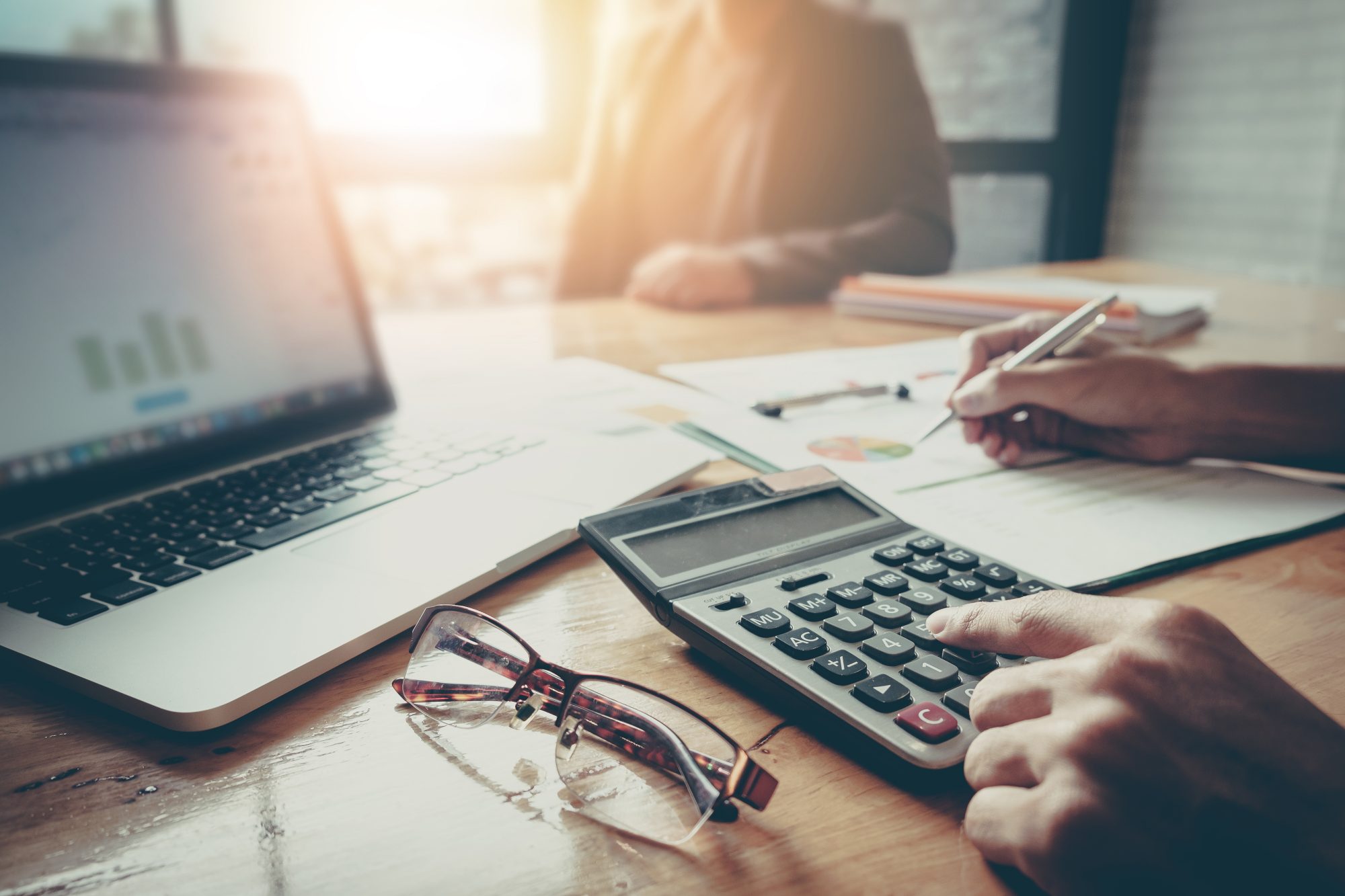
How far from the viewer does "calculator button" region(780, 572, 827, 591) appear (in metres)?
0.37

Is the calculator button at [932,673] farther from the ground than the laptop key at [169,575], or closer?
closer

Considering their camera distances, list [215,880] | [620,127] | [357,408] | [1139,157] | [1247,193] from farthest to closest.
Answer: [1139,157] → [1247,193] → [620,127] → [357,408] → [215,880]

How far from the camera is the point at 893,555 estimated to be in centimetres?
39

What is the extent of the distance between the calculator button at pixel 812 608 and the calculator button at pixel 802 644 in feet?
0.04

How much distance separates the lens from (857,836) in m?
0.27

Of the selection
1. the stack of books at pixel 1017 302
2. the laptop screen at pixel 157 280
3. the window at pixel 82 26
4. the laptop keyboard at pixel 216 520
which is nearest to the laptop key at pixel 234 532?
the laptop keyboard at pixel 216 520

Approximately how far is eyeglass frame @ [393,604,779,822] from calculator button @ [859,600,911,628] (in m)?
0.08

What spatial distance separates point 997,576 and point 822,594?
0.25 ft

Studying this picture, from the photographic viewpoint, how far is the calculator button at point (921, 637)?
33 centimetres

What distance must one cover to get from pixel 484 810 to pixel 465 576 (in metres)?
0.14

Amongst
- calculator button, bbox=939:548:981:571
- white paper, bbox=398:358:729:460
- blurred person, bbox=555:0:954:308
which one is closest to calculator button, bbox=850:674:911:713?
calculator button, bbox=939:548:981:571

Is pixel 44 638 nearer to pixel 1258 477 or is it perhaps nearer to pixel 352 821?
pixel 352 821

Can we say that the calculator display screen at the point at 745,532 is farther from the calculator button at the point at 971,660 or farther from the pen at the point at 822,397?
the pen at the point at 822,397

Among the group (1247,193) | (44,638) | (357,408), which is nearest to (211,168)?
(357,408)
